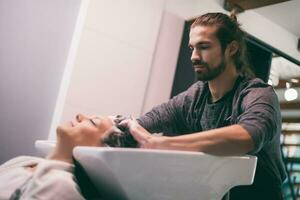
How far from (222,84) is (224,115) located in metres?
0.17

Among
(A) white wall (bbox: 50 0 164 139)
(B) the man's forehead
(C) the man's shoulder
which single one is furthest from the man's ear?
(A) white wall (bbox: 50 0 164 139)

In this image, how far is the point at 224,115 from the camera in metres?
1.50

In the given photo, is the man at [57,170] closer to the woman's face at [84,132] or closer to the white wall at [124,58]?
the woman's face at [84,132]

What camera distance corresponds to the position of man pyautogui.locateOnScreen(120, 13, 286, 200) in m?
1.14

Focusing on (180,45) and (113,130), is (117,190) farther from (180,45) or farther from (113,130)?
(180,45)

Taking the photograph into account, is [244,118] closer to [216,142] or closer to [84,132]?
[216,142]

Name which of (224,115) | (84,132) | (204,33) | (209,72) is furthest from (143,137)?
(204,33)

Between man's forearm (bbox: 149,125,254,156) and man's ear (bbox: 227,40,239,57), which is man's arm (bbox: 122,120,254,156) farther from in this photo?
man's ear (bbox: 227,40,239,57)

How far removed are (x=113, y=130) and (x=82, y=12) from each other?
1.31 m

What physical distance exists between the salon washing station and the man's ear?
69 cm

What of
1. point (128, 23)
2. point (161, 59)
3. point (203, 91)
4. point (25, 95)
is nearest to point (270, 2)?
point (161, 59)

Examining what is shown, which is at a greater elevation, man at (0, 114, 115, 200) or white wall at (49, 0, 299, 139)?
white wall at (49, 0, 299, 139)

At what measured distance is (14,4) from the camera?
2.28 metres

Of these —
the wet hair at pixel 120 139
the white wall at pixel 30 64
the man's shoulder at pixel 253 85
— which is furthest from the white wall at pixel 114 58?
the man's shoulder at pixel 253 85
